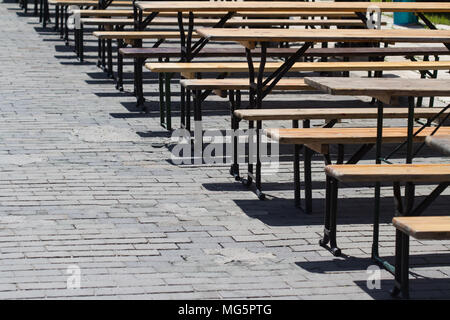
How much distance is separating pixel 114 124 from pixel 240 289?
507cm

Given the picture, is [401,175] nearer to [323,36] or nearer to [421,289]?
[421,289]

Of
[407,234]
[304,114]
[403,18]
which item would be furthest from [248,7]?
[403,18]

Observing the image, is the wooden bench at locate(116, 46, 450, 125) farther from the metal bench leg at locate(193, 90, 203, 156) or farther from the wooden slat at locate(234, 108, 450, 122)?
the wooden slat at locate(234, 108, 450, 122)

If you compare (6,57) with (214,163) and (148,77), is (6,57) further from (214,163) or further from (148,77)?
(214,163)

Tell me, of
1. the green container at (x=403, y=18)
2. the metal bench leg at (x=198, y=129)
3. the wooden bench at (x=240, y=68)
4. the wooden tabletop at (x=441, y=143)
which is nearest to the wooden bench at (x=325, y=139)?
the wooden tabletop at (x=441, y=143)

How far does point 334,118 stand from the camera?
26.6 ft

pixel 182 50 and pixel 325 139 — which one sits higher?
pixel 182 50

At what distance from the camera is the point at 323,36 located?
26.6 ft

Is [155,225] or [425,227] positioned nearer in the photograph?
[425,227]

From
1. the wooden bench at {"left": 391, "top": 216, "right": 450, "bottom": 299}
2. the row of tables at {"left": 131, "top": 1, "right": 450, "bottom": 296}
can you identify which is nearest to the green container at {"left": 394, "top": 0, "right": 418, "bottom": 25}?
the row of tables at {"left": 131, "top": 1, "right": 450, "bottom": 296}

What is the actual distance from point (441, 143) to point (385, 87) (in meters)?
0.56

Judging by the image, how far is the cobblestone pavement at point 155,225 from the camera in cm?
583
